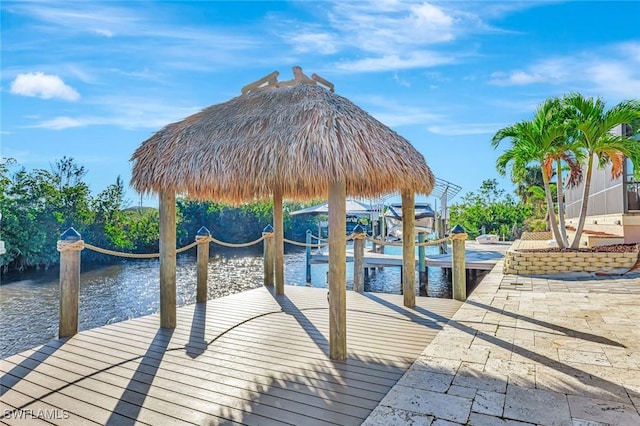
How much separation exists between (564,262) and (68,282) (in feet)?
28.4

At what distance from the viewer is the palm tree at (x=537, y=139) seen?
837cm

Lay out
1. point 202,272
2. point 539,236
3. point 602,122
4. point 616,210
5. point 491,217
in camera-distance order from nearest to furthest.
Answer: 1. point 202,272
2. point 602,122
3. point 616,210
4. point 539,236
5. point 491,217

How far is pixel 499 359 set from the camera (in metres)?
3.20

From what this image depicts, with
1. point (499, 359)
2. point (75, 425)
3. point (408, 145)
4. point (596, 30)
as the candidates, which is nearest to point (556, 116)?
point (596, 30)

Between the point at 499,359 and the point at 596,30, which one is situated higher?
the point at 596,30

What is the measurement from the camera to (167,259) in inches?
171

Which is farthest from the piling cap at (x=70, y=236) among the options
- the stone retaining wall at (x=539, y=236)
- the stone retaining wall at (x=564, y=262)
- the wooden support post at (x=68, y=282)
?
the stone retaining wall at (x=539, y=236)

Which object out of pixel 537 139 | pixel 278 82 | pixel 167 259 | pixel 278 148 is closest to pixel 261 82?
pixel 278 82

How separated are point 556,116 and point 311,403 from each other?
875 centimetres

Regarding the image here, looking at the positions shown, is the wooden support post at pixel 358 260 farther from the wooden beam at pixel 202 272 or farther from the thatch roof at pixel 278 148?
the wooden beam at pixel 202 272

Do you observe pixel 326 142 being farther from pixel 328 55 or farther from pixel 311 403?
pixel 328 55

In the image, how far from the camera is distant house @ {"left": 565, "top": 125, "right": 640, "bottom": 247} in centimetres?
1017

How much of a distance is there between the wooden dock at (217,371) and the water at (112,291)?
15.4 feet

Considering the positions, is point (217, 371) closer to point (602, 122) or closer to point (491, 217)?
point (602, 122)
